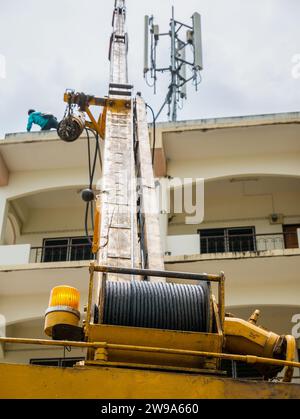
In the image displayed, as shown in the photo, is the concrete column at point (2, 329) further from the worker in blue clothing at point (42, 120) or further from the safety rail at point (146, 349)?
the safety rail at point (146, 349)

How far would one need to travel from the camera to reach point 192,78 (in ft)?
59.2

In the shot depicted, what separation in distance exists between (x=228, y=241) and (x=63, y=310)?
409 inches

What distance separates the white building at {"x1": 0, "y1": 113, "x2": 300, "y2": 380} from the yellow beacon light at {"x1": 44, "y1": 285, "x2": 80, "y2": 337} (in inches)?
276

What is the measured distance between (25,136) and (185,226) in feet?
15.5

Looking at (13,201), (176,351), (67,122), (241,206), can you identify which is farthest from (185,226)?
(176,351)

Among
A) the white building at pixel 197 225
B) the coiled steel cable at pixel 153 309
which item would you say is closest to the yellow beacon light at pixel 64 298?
the coiled steel cable at pixel 153 309

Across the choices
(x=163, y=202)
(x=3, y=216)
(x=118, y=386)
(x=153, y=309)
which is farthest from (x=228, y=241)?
(x=118, y=386)

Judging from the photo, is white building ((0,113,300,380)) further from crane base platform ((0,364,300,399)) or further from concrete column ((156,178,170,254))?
crane base platform ((0,364,300,399))

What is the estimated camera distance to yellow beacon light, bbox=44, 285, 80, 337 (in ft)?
17.0

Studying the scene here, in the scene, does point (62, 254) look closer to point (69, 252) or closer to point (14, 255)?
point (69, 252)

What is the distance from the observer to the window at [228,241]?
15000mm

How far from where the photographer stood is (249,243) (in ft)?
49.7
